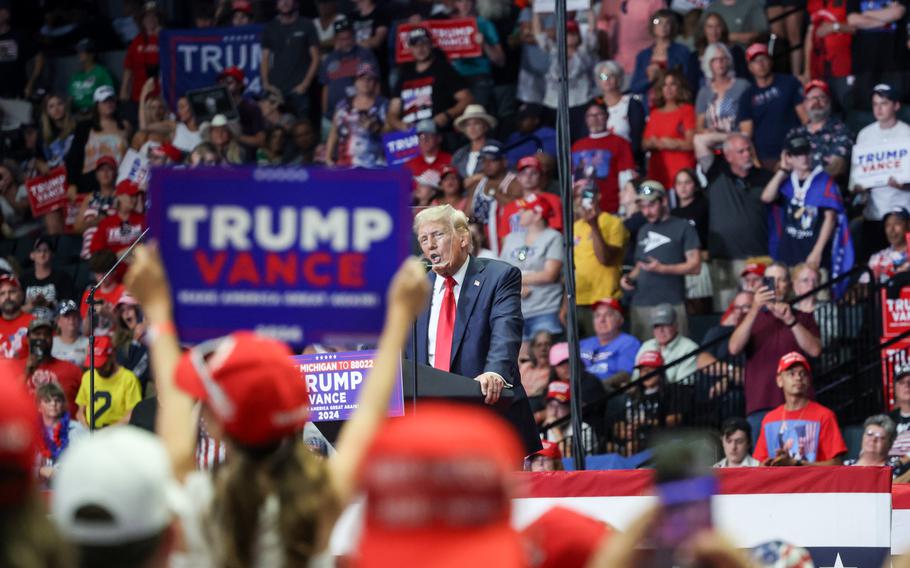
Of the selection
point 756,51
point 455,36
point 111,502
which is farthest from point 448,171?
point 111,502

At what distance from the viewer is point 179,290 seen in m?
3.88

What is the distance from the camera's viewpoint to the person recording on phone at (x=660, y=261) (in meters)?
12.3

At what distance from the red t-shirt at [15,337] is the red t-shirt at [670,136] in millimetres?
5609

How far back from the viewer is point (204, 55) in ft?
57.4

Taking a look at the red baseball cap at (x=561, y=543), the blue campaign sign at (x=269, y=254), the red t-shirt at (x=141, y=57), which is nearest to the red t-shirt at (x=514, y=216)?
the red t-shirt at (x=141, y=57)

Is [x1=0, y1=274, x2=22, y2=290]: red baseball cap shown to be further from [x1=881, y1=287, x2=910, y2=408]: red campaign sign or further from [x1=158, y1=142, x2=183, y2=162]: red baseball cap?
[x1=881, y1=287, x2=910, y2=408]: red campaign sign

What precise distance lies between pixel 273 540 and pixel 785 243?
969 cm

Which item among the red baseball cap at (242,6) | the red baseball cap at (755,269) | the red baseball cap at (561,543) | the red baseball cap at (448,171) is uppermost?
the red baseball cap at (242,6)

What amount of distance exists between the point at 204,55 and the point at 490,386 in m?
11.4

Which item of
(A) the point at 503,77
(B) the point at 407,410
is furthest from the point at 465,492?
(A) the point at 503,77

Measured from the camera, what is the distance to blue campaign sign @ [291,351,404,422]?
686cm

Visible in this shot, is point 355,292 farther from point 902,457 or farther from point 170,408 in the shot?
point 902,457

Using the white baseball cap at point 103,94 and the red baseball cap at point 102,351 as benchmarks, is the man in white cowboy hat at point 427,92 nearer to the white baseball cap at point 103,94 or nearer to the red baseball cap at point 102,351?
the white baseball cap at point 103,94

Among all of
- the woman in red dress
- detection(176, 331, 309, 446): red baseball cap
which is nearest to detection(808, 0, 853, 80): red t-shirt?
the woman in red dress
